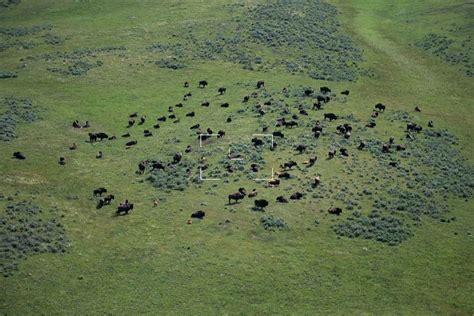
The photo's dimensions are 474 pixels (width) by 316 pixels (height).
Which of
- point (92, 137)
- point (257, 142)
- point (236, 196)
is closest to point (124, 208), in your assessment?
point (236, 196)

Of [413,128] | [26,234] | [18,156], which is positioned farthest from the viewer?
[413,128]

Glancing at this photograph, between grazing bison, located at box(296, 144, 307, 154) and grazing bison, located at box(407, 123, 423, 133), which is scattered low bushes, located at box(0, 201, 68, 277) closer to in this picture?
grazing bison, located at box(296, 144, 307, 154)

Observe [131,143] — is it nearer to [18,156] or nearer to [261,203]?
[18,156]

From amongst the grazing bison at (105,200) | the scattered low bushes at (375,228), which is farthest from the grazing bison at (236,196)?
the grazing bison at (105,200)

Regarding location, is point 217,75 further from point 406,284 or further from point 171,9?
point 406,284

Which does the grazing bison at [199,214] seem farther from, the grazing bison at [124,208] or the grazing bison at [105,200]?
the grazing bison at [105,200]

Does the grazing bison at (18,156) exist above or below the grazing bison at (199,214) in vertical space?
above

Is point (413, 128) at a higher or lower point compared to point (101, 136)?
lower

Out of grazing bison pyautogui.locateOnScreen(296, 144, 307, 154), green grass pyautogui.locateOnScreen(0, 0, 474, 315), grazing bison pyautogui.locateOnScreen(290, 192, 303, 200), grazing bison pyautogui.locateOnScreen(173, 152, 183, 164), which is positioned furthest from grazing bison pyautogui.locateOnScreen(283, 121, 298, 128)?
grazing bison pyautogui.locateOnScreen(290, 192, 303, 200)
